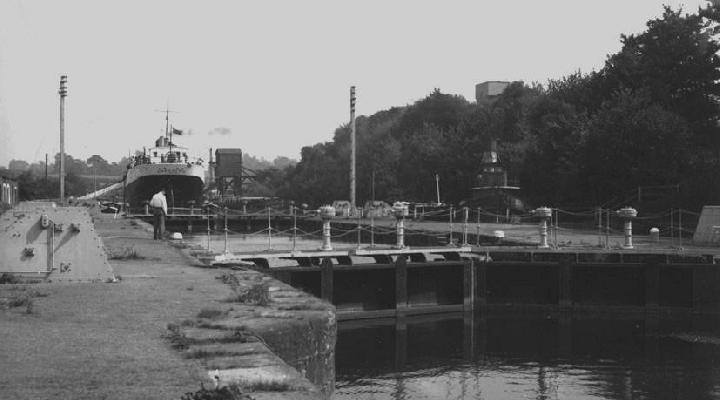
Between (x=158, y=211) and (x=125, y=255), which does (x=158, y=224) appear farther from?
(x=125, y=255)

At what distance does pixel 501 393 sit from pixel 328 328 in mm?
7446

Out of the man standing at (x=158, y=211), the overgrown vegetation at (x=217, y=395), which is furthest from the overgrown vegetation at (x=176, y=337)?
the man standing at (x=158, y=211)

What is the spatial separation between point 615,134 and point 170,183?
3890 cm

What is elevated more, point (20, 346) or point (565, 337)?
point (20, 346)

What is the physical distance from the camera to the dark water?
51.5 feet

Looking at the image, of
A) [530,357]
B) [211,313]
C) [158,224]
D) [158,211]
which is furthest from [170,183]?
[211,313]

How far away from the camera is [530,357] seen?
61.5 ft

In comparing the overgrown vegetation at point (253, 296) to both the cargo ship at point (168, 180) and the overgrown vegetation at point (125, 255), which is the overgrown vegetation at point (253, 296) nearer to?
the overgrown vegetation at point (125, 255)

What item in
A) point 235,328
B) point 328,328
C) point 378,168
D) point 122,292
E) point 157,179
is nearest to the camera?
point 235,328

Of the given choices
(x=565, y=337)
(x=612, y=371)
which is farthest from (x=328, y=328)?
(x=565, y=337)

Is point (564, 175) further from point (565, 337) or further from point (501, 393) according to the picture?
point (501, 393)

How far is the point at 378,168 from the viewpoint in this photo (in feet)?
297

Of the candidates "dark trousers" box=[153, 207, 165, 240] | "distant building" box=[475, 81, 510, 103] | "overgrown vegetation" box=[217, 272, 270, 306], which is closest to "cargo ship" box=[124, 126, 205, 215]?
"dark trousers" box=[153, 207, 165, 240]

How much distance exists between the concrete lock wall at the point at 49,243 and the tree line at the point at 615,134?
109 feet
